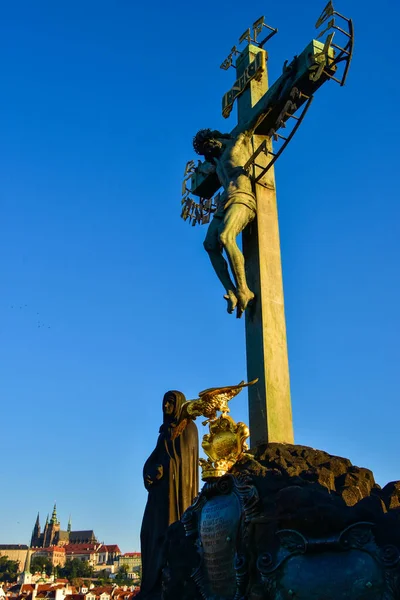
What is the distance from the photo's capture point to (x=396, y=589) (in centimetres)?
386

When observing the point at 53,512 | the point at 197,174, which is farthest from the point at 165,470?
the point at 53,512

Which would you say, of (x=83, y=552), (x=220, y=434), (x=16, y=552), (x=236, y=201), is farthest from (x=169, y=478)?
(x=83, y=552)

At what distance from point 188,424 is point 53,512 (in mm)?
162810

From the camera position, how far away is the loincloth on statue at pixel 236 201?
7.42 metres

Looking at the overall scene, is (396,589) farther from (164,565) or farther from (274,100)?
(274,100)

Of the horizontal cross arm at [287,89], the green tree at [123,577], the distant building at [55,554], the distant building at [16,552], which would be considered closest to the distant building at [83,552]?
the distant building at [55,554]

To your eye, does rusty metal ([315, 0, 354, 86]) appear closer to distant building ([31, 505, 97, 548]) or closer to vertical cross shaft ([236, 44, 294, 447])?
vertical cross shaft ([236, 44, 294, 447])

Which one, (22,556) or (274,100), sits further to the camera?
(22,556)

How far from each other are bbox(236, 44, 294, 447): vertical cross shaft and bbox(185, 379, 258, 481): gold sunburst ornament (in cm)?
41

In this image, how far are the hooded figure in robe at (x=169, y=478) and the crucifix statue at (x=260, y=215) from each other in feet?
2.43

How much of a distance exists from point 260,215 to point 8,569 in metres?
135

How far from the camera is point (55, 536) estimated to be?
493 feet

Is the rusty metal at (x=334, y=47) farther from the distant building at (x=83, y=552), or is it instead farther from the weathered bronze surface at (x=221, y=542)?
the distant building at (x=83, y=552)

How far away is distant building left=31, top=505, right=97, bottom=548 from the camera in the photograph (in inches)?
5901
